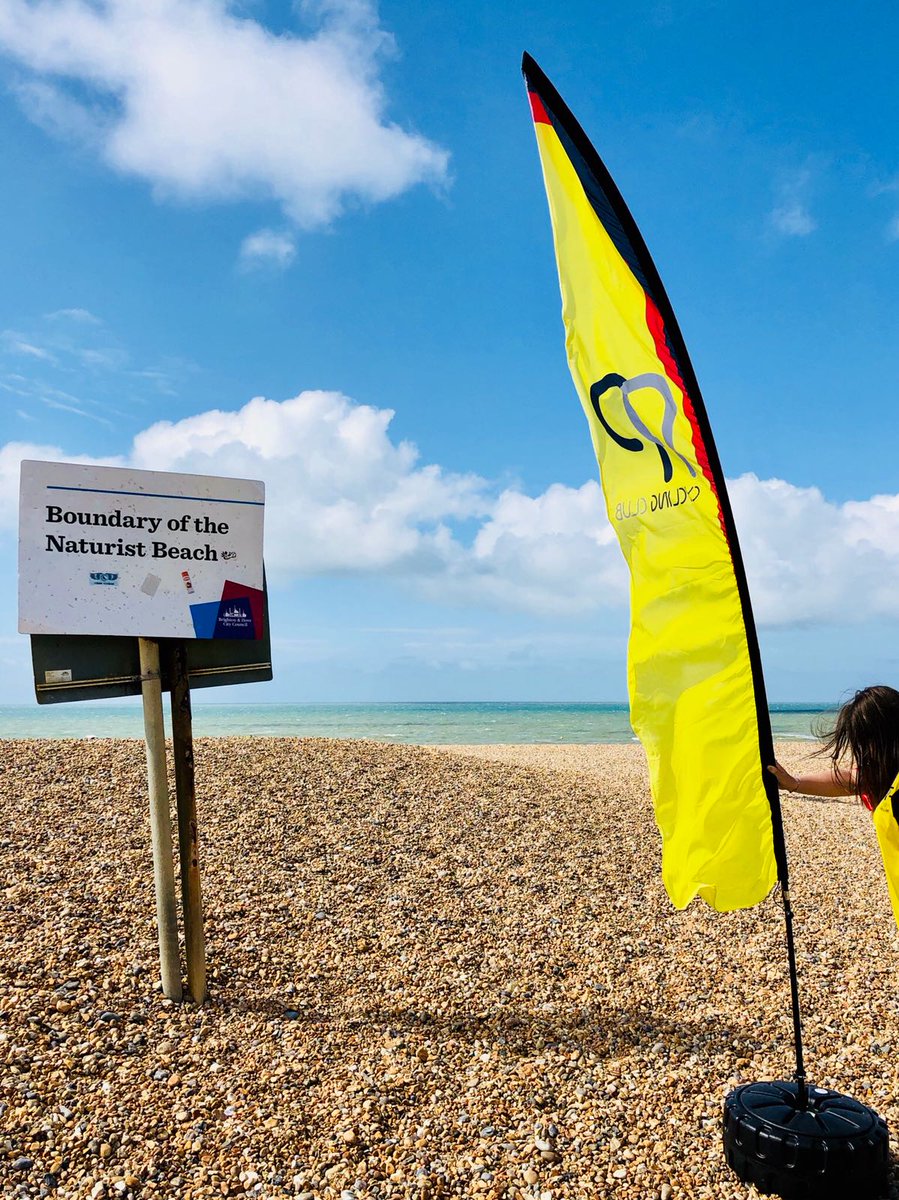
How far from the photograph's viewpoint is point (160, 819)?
455cm

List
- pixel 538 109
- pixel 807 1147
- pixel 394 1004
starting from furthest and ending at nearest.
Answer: pixel 394 1004, pixel 538 109, pixel 807 1147

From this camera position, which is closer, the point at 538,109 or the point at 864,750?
the point at 864,750

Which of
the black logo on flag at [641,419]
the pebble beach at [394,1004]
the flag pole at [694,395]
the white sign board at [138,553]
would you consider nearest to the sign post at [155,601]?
the white sign board at [138,553]

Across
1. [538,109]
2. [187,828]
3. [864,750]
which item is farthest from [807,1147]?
[538,109]

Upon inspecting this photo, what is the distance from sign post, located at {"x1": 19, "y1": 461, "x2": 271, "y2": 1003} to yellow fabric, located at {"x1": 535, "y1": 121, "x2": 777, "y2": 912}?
92.2 inches

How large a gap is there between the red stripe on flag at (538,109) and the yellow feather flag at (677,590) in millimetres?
272

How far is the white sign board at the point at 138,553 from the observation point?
4.35 meters

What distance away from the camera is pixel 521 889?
6.30 metres

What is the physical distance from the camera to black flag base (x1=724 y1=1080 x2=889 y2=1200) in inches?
116

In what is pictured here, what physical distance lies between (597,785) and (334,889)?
5089mm

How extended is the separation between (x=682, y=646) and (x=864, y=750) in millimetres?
782

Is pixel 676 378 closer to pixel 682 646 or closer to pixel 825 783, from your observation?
pixel 682 646

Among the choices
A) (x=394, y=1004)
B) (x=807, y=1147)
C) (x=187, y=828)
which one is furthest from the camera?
(x=187, y=828)

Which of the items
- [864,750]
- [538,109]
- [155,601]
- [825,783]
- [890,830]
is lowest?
[890,830]
